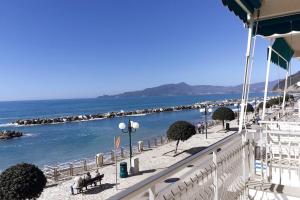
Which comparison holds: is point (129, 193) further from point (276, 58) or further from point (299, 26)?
point (276, 58)

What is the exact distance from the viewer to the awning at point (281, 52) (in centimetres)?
595

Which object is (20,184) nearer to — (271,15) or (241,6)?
(241,6)

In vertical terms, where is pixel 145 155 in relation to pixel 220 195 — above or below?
below

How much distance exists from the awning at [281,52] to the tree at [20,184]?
8196 mm

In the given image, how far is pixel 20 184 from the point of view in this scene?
30.0 feet

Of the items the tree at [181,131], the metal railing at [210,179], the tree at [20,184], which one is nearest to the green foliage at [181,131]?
the tree at [181,131]

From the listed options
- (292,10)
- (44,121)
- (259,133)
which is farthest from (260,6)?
(44,121)

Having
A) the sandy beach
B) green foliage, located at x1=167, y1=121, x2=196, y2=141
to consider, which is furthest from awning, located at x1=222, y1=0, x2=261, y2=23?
green foliage, located at x1=167, y1=121, x2=196, y2=141

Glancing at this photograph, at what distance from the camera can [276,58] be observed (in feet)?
23.0

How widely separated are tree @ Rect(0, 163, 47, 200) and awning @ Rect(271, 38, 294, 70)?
26.9 feet

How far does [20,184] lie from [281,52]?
866 cm

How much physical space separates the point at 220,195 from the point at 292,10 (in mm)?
3332

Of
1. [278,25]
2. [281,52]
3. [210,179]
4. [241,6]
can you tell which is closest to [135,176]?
[281,52]

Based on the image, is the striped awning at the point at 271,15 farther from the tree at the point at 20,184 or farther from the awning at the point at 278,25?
the tree at the point at 20,184
